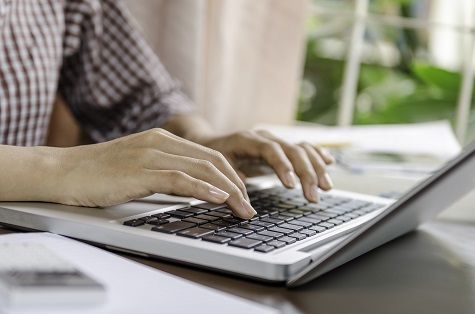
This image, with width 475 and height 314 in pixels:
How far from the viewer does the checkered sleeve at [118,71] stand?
1345mm

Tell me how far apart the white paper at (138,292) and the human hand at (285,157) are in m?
0.34

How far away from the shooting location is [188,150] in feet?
2.48

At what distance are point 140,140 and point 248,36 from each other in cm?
105

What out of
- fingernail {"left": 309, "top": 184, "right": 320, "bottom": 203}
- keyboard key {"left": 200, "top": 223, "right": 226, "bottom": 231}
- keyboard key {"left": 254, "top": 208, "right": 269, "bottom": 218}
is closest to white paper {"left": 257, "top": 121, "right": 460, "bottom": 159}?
fingernail {"left": 309, "top": 184, "right": 320, "bottom": 203}

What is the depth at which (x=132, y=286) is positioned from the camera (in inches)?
19.4

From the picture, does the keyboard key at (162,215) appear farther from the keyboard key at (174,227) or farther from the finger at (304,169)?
the finger at (304,169)

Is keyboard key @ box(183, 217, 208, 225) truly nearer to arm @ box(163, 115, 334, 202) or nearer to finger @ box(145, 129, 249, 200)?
finger @ box(145, 129, 249, 200)

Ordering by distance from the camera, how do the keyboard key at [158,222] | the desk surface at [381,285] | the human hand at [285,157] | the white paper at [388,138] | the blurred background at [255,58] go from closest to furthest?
the desk surface at [381,285], the keyboard key at [158,222], the human hand at [285,157], the white paper at [388,138], the blurred background at [255,58]

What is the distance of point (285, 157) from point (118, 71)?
0.58 metres

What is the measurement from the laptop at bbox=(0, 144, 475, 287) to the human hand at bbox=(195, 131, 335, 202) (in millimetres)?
73

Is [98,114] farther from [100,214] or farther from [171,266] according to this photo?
[171,266]

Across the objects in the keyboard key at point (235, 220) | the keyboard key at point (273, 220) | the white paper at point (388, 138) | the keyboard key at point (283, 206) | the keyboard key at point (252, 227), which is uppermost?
the keyboard key at point (252, 227)

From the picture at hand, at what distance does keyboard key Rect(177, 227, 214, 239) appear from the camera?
23.9 inches

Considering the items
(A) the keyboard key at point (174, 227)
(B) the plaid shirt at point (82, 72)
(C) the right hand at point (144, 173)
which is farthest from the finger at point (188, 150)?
(B) the plaid shirt at point (82, 72)
